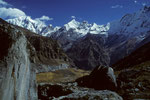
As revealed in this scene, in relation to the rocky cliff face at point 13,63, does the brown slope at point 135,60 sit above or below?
above

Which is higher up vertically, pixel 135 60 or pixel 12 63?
pixel 135 60

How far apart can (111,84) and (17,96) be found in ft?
55.3

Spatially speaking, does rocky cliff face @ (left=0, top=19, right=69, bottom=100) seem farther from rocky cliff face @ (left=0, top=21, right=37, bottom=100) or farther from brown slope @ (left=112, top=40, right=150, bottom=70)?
brown slope @ (left=112, top=40, right=150, bottom=70)

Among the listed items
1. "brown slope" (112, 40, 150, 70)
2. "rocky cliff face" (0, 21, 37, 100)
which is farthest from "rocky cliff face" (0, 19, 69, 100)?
"brown slope" (112, 40, 150, 70)

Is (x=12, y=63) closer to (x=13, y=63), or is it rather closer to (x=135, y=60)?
(x=13, y=63)

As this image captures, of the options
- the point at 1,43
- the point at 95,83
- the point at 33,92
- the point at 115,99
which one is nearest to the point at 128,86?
the point at 95,83

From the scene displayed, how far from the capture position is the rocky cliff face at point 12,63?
796cm

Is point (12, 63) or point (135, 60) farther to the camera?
point (135, 60)

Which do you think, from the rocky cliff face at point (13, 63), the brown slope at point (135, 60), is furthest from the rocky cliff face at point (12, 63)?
the brown slope at point (135, 60)

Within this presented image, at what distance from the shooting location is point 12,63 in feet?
27.6

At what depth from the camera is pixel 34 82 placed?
11.3 metres

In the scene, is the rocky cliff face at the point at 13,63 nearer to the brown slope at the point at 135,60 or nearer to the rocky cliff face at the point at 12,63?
the rocky cliff face at the point at 12,63

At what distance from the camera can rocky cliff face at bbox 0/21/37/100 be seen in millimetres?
7957

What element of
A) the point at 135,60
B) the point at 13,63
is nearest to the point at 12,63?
the point at 13,63
